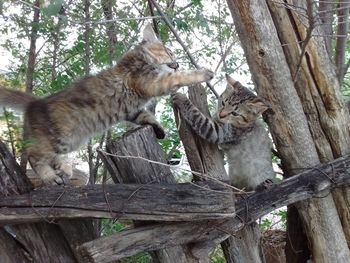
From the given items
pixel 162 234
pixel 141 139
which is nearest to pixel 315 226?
pixel 162 234

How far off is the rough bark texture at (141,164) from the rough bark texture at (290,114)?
2.72 feet

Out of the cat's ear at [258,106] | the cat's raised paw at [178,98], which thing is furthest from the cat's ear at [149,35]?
the cat's ear at [258,106]

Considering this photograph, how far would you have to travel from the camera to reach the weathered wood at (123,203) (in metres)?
2.19

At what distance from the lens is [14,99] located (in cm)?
273

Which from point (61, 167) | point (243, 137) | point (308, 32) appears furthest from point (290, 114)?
point (61, 167)

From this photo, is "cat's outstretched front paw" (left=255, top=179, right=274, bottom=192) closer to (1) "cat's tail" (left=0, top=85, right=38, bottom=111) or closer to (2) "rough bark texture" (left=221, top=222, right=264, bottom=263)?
(2) "rough bark texture" (left=221, top=222, right=264, bottom=263)

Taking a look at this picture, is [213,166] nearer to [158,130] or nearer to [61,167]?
[158,130]

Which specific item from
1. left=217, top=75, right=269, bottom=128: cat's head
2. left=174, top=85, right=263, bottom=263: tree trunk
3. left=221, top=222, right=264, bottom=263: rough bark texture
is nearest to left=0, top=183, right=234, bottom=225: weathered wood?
left=174, top=85, right=263, bottom=263: tree trunk

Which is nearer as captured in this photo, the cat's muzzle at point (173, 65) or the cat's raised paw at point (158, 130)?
the cat's raised paw at point (158, 130)

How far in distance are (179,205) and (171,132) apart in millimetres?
1704

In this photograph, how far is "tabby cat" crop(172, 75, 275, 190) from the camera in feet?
9.80

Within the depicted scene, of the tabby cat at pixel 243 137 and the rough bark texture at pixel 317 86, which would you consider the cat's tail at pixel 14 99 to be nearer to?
the tabby cat at pixel 243 137

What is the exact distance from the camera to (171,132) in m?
3.88

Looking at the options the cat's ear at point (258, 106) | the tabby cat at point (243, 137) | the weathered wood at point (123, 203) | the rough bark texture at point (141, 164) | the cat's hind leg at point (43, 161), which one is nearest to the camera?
the weathered wood at point (123, 203)
